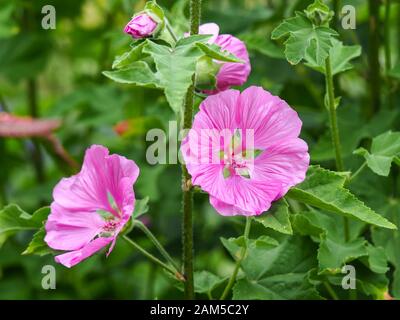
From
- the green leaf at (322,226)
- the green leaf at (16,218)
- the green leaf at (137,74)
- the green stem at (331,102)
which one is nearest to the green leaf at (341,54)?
the green stem at (331,102)

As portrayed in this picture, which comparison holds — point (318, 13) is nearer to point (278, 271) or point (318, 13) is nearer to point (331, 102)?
point (331, 102)

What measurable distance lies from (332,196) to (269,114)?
0.37 feet

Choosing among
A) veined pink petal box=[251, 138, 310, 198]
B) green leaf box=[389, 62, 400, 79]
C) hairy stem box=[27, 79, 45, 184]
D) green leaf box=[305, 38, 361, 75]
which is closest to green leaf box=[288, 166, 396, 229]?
veined pink petal box=[251, 138, 310, 198]

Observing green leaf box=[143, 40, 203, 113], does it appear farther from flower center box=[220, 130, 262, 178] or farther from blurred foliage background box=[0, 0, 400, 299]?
blurred foliage background box=[0, 0, 400, 299]

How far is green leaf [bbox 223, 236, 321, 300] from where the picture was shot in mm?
991

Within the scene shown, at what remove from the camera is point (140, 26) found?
856 millimetres

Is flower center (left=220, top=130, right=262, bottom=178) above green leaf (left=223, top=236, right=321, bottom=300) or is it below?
above

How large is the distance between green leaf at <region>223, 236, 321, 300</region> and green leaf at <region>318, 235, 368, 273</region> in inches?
1.8

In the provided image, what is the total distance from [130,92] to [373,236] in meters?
0.82

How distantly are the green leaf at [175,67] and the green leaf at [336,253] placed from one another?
0.28m

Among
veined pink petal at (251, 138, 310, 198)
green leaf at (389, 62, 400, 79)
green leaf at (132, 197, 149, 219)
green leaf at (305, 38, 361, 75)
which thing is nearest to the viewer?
veined pink petal at (251, 138, 310, 198)

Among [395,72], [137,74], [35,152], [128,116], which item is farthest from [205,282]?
[35,152]

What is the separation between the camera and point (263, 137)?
90cm

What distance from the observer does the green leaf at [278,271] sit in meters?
0.99
